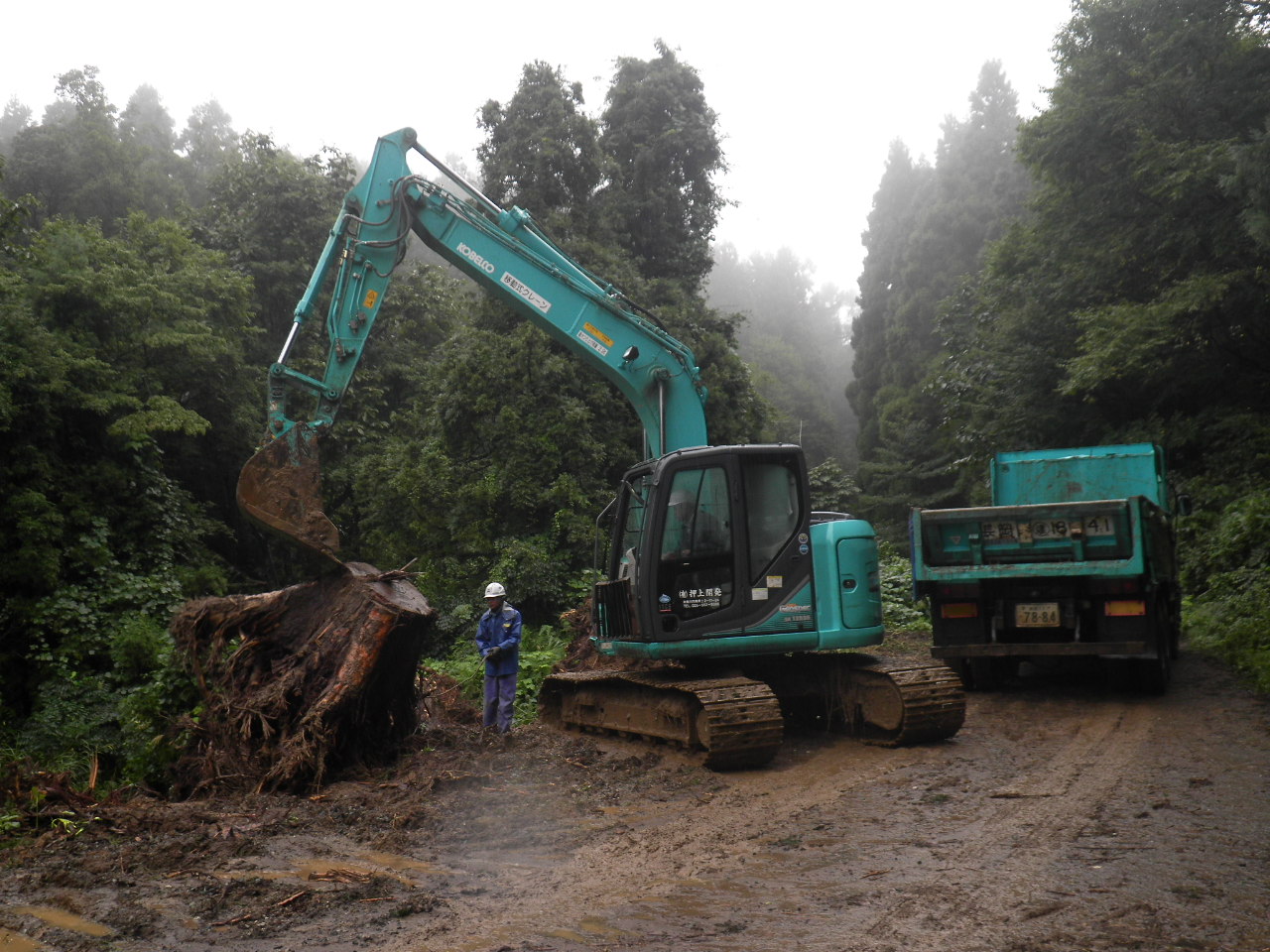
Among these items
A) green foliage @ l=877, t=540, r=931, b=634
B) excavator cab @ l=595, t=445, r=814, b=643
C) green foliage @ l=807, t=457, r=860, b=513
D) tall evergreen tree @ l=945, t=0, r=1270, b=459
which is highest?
tall evergreen tree @ l=945, t=0, r=1270, b=459

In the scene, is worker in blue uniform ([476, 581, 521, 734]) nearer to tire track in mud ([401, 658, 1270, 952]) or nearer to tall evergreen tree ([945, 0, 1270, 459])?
tire track in mud ([401, 658, 1270, 952])

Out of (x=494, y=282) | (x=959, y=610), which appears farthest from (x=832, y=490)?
(x=494, y=282)

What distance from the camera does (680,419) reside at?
9859mm

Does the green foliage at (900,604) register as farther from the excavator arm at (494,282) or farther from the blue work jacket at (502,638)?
the blue work jacket at (502,638)

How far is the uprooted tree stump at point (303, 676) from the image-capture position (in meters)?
7.07

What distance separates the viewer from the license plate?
29.6 ft

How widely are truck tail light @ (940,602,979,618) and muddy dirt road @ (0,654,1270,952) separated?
189 cm

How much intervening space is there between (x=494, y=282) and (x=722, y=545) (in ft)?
12.0

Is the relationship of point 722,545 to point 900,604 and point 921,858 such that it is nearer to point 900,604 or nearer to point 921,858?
point 921,858

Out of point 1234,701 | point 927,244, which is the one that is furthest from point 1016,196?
point 1234,701

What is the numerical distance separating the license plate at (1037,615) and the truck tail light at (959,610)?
14.6 inches

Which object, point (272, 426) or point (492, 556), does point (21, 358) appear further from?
point (272, 426)

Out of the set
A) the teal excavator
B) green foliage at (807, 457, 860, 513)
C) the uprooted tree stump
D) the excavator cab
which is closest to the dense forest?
the uprooted tree stump

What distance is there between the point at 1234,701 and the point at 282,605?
8.07 m
